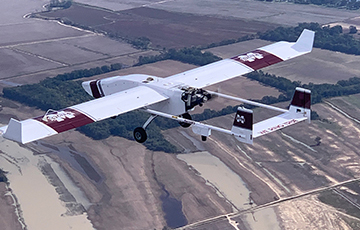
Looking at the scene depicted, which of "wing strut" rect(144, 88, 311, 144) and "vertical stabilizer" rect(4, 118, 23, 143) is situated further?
"wing strut" rect(144, 88, 311, 144)

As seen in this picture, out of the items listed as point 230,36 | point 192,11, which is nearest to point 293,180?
point 230,36

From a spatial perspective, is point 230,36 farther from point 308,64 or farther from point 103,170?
point 103,170

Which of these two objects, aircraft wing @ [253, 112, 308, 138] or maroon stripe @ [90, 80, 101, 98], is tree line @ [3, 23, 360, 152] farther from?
aircraft wing @ [253, 112, 308, 138]

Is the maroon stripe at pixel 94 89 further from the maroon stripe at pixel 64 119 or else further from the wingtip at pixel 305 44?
the wingtip at pixel 305 44

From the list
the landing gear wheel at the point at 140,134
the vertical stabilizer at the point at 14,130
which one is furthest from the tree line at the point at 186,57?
the vertical stabilizer at the point at 14,130

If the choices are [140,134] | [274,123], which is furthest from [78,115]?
[274,123]

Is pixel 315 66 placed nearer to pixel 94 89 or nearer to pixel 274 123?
pixel 94 89

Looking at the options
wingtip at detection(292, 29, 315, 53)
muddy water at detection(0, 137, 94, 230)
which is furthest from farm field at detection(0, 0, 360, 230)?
wingtip at detection(292, 29, 315, 53)
